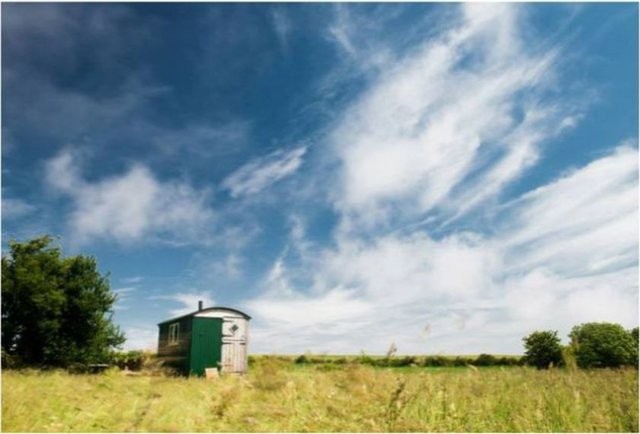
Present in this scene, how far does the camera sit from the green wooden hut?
71.8ft

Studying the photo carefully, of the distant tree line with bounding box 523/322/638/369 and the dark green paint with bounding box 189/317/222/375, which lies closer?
the distant tree line with bounding box 523/322/638/369

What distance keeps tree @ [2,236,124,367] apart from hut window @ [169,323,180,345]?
103 inches

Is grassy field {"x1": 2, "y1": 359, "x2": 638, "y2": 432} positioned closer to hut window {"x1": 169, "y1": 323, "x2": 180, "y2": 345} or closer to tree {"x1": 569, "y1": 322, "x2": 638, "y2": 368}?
tree {"x1": 569, "y1": 322, "x2": 638, "y2": 368}

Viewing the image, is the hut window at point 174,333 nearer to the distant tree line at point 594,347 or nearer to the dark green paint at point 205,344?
the dark green paint at point 205,344

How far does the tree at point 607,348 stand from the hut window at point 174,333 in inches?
698

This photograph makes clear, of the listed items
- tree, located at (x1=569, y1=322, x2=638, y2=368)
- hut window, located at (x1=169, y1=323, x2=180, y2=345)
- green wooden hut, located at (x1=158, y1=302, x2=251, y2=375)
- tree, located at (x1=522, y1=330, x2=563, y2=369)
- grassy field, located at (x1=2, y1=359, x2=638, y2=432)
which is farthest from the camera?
hut window, located at (x1=169, y1=323, x2=180, y2=345)

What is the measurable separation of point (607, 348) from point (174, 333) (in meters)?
19.8

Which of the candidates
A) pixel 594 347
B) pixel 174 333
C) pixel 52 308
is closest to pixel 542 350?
pixel 594 347

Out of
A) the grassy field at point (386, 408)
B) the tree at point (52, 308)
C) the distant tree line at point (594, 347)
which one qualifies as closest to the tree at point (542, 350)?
the distant tree line at point (594, 347)

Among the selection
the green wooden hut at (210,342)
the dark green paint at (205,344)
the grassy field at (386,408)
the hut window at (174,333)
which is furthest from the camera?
the hut window at (174,333)

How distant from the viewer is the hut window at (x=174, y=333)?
23906 mm

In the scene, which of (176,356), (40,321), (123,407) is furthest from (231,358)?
(123,407)

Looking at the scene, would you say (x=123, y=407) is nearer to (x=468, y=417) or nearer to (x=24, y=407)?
(x=24, y=407)

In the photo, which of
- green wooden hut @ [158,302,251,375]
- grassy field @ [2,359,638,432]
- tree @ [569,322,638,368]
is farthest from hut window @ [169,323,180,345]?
tree @ [569,322,638,368]
